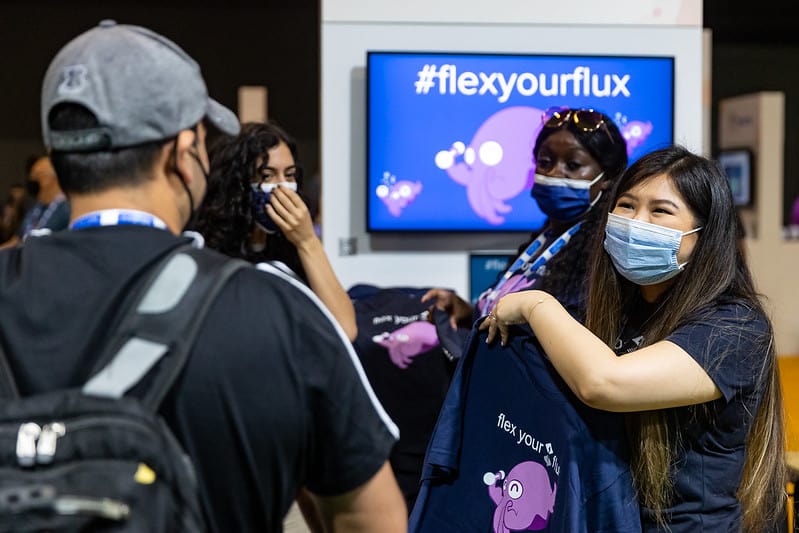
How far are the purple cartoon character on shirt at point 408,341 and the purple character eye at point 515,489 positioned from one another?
1.09 meters

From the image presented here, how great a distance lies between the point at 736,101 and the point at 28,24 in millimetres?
8798

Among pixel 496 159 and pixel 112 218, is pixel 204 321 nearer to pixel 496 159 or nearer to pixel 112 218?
pixel 112 218

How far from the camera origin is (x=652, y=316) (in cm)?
203

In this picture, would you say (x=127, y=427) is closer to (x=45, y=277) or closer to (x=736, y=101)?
(x=45, y=277)

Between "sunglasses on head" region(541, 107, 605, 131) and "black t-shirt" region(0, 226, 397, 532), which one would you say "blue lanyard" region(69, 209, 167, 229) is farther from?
"sunglasses on head" region(541, 107, 605, 131)

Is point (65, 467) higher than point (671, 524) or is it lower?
higher

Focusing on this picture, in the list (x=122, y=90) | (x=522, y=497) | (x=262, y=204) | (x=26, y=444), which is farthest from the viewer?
(x=262, y=204)

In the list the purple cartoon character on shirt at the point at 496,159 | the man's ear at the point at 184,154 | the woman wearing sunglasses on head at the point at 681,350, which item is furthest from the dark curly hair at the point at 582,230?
the purple cartoon character on shirt at the point at 496,159

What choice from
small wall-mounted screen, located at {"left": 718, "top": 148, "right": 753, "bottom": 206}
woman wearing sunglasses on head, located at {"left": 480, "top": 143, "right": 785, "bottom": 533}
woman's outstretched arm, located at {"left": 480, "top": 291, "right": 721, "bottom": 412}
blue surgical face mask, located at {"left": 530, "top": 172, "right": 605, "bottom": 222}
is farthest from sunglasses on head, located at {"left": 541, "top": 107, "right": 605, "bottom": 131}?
small wall-mounted screen, located at {"left": 718, "top": 148, "right": 753, "bottom": 206}

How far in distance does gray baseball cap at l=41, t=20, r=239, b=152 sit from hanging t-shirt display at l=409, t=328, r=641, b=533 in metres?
1.04

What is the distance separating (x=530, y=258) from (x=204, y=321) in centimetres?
162

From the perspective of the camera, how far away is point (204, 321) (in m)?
1.14

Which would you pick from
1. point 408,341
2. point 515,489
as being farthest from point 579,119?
point 515,489

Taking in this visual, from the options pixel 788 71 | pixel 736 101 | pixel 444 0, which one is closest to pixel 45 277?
pixel 444 0
